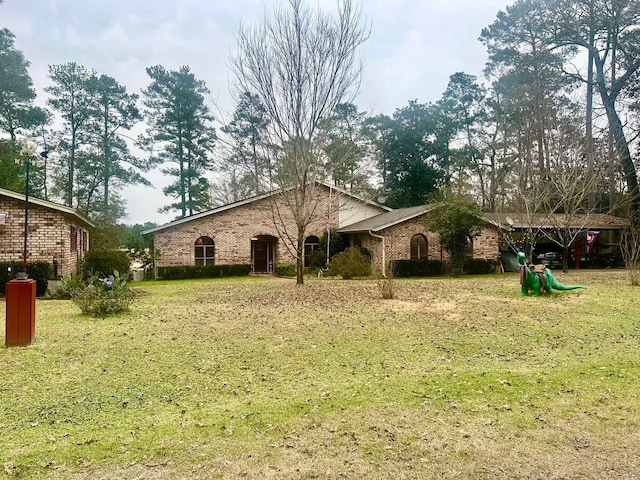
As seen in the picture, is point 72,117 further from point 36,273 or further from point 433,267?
point 433,267

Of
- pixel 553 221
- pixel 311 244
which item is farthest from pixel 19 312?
pixel 553 221

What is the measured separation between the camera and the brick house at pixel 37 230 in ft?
44.3

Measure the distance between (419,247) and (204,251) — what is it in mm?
10726

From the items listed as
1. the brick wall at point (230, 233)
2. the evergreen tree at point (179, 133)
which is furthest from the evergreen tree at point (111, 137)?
the brick wall at point (230, 233)

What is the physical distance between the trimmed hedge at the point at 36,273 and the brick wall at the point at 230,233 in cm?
688

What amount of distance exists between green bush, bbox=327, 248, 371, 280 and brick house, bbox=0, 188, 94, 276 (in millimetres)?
10151

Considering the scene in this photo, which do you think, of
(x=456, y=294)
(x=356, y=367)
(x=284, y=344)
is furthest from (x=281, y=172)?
(x=356, y=367)

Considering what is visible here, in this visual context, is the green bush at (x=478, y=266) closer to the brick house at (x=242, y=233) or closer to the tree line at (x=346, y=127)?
the tree line at (x=346, y=127)

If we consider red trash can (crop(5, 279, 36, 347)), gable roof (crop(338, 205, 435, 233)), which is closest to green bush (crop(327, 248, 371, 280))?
gable roof (crop(338, 205, 435, 233))

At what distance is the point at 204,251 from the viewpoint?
824 inches

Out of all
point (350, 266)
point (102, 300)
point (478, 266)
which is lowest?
point (102, 300)

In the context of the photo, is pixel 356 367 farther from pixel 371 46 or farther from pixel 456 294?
pixel 371 46

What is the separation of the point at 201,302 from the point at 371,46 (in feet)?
35.5

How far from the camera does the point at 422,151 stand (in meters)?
32.9
